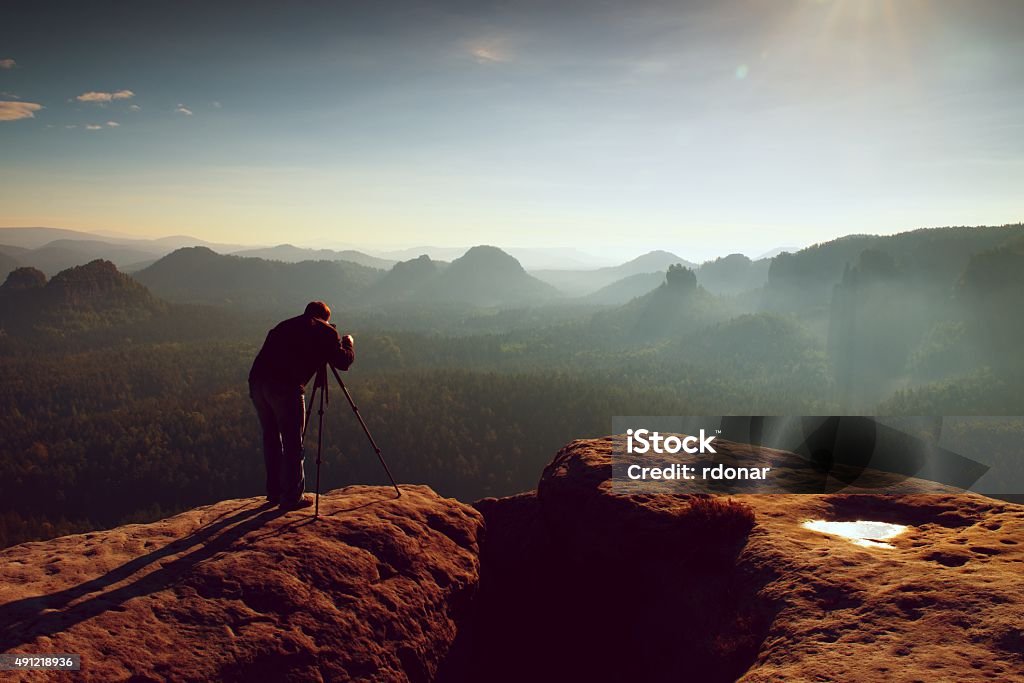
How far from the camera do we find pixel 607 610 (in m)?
13.8

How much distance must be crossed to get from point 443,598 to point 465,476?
11704cm

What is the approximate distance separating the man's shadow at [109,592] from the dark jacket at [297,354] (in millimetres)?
3170

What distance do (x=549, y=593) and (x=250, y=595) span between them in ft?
28.4

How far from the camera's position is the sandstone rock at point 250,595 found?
812cm

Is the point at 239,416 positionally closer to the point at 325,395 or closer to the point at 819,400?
the point at 325,395

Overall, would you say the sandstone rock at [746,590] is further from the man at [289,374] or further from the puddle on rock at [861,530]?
the man at [289,374]

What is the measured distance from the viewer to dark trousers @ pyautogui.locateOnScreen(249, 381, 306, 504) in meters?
12.3

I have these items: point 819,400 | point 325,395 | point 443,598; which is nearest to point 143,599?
point 325,395

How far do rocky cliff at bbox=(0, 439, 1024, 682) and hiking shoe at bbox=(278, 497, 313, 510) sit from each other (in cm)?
34

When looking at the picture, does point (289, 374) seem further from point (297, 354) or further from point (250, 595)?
point (250, 595)

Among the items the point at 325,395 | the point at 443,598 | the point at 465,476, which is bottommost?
the point at 465,476

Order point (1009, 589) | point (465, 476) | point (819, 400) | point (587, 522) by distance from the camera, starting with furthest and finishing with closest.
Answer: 1. point (819, 400)
2. point (465, 476)
3. point (587, 522)
4. point (1009, 589)

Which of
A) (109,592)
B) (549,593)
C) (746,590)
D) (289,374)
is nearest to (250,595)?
(109,592)

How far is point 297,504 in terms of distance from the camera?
1294 cm
